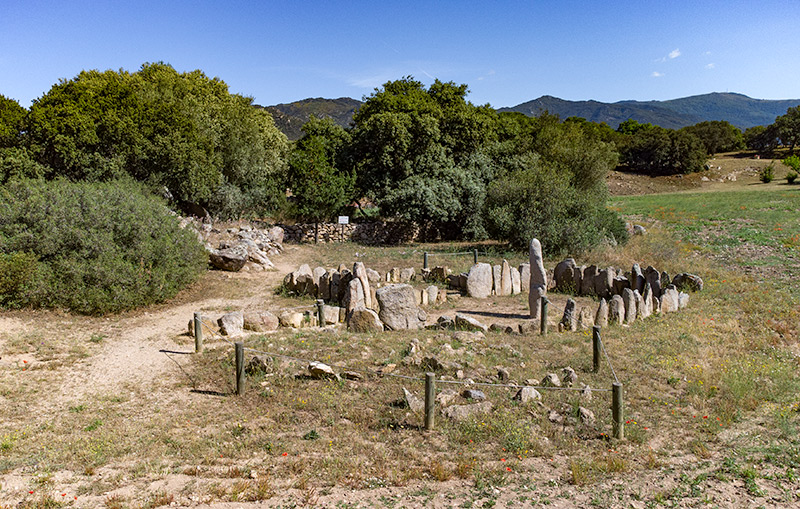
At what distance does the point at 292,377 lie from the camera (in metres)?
11.0

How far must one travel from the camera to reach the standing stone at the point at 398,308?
14500 millimetres

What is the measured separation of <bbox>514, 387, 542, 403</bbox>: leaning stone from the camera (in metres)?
9.88

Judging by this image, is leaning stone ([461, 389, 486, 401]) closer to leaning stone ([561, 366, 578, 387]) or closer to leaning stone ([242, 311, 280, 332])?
leaning stone ([561, 366, 578, 387])

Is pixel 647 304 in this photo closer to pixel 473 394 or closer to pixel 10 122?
pixel 473 394

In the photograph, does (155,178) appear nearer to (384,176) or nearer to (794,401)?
(384,176)

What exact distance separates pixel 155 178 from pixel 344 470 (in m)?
24.1

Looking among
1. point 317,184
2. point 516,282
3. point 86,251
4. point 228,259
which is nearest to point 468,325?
point 516,282

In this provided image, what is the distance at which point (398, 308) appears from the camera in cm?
1455

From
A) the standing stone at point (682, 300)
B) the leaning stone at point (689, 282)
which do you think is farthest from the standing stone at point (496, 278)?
the leaning stone at point (689, 282)

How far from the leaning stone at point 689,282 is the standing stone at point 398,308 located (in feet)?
34.6

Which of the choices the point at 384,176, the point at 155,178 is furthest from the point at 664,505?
the point at 384,176

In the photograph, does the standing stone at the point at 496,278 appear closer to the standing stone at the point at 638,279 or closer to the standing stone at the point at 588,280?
the standing stone at the point at 588,280

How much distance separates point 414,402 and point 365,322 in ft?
15.6

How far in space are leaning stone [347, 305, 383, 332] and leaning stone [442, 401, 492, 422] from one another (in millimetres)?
4895
